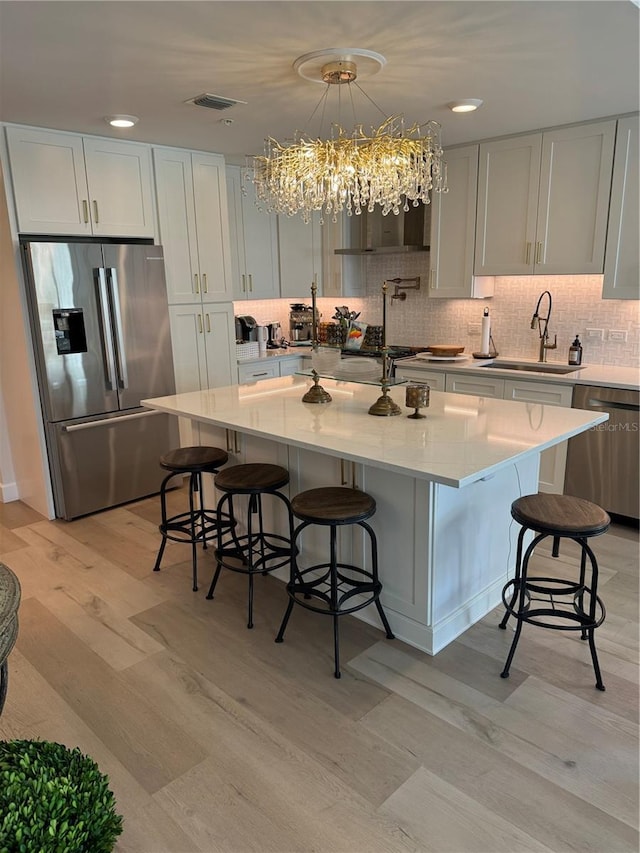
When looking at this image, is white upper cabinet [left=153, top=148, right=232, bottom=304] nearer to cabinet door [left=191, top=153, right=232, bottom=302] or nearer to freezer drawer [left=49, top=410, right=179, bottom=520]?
cabinet door [left=191, top=153, right=232, bottom=302]

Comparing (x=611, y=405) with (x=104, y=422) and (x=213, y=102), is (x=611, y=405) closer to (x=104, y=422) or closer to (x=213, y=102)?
(x=213, y=102)

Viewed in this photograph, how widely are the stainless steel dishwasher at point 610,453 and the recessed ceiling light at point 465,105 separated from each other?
71.8 inches

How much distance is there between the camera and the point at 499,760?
2023 millimetres

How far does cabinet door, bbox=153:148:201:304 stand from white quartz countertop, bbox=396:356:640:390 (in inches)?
71.1

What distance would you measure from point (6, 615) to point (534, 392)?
3.56 m

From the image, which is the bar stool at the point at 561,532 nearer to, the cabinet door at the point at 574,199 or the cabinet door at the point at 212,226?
the cabinet door at the point at 574,199

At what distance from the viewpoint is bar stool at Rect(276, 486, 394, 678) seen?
95.7 inches

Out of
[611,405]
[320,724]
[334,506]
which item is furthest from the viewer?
[611,405]

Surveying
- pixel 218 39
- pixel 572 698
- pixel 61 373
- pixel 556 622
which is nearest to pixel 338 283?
pixel 61 373

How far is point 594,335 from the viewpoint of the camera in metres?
4.36

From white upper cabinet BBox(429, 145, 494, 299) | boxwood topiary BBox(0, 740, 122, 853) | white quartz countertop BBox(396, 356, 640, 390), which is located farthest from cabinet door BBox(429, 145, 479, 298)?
boxwood topiary BBox(0, 740, 122, 853)

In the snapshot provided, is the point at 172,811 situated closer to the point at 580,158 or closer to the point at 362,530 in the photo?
the point at 362,530

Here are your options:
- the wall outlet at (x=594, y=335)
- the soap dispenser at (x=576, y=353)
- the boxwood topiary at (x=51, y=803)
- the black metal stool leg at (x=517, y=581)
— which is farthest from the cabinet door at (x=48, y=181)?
the wall outlet at (x=594, y=335)

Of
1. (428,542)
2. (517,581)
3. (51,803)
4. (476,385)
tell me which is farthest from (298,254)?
(51,803)
